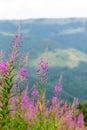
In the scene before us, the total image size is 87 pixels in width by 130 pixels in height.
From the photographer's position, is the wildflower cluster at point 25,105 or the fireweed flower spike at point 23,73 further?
the fireweed flower spike at point 23,73

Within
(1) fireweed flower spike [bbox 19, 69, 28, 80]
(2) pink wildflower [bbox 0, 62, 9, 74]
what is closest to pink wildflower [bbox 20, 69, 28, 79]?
(1) fireweed flower spike [bbox 19, 69, 28, 80]

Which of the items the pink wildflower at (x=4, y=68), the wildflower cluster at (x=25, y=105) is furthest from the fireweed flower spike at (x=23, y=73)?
the pink wildflower at (x=4, y=68)

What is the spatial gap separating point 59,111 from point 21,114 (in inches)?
40.3

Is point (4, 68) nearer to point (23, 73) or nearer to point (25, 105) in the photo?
point (23, 73)

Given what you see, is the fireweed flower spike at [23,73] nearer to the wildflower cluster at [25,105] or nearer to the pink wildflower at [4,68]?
the wildflower cluster at [25,105]

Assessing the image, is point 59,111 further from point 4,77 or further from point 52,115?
point 4,77

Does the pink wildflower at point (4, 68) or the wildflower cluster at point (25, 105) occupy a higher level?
the pink wildflower at point (4, 68)

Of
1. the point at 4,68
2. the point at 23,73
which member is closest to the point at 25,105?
the point at 23,73

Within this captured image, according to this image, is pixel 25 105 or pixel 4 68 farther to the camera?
pixel 25 105

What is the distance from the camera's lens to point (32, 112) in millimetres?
8039

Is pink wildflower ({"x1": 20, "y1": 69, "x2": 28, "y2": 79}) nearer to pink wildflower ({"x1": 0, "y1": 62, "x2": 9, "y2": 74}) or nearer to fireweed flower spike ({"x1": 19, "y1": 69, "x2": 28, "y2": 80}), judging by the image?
fireweed flower spike ({"x1": 19, "y1": 69, "x2": 28, "y2": 80})

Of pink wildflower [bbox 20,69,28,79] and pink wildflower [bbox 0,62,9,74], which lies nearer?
pink wildflower [bbox 0,62,9,74]

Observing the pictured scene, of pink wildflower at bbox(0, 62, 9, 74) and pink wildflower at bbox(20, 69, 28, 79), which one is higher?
pink wildflower at bbox(0, 62, 9, 74)

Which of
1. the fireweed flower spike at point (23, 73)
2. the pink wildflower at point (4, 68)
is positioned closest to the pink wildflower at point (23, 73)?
the fireweed flower spike at point (23, 73)
